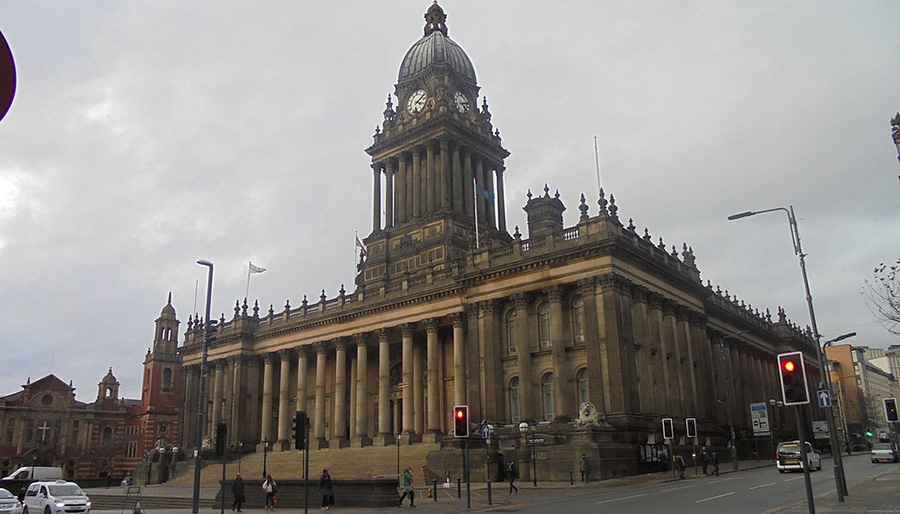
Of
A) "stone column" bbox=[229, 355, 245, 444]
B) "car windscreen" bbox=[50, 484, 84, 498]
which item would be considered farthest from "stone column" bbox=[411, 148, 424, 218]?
"car windscreen" bbox=[50, 484, 84, 498]

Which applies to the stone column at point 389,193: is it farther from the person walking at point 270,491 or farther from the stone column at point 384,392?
the person walking at point 270,491

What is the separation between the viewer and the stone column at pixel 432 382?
60.9 metres

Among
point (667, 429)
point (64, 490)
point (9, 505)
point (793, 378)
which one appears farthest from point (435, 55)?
point (793, 378)

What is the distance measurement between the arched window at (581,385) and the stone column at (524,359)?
3.50 m

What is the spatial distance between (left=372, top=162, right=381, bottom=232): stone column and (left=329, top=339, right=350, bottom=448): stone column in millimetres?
16763

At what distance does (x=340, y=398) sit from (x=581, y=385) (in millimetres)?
26264

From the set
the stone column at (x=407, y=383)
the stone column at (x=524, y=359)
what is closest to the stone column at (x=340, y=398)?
the stone column at (x=407, y=383)

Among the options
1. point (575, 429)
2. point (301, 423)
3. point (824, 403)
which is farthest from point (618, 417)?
point (301, 423)

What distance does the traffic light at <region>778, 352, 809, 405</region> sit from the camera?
57.6 feet

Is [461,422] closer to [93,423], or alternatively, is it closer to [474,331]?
[474,331]

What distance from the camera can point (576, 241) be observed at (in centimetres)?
5409

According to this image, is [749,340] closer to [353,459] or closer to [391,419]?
[391,419]

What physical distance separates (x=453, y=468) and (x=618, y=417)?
11.8 metres

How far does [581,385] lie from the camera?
2095 inches
